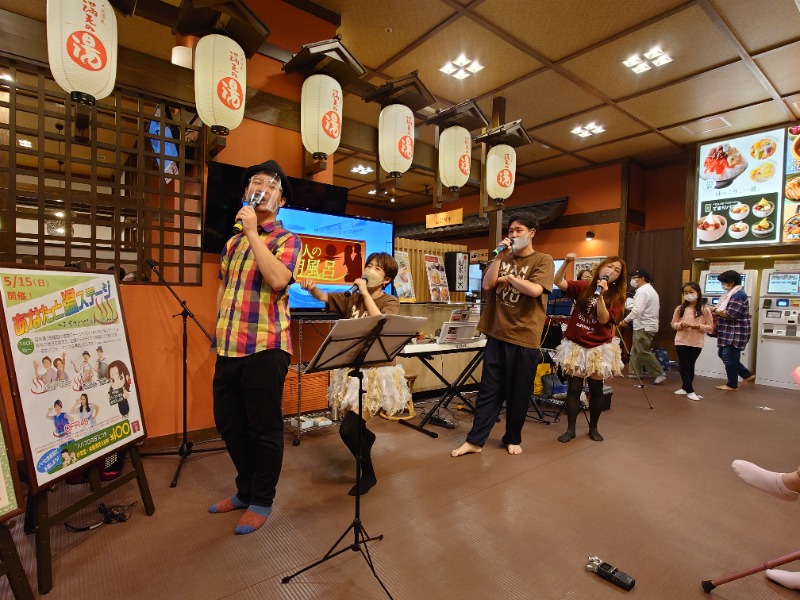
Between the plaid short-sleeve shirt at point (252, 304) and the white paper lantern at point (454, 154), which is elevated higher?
the white paper lantern at point (454, 154)

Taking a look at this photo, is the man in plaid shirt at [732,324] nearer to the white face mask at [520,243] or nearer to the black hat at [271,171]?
the white face mask at [520,243]

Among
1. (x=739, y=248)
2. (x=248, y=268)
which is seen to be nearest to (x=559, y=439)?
(x=248, y=268)

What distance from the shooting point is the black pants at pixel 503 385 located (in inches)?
123

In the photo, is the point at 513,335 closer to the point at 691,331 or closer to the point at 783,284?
the point at 691,331

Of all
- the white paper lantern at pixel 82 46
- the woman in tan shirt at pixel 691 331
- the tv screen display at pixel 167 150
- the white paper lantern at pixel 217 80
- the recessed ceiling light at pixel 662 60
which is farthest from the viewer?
the woman in tan shirt at pixel 691 331

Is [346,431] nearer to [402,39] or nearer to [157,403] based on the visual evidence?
[157,403]

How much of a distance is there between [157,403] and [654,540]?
334 cm

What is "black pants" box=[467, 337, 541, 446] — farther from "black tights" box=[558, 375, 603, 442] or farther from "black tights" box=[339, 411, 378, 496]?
"black tights" box=[339, 411, 378, 496]

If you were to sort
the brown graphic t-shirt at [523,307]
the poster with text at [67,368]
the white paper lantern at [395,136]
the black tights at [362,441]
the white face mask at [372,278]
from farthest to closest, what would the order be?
the white paper lantern at [395,136]
the brown graphic t-shirt at [523,307]
the white face mask at [372,278]
the black tights at [362,441]
the poster with text at [67,368]

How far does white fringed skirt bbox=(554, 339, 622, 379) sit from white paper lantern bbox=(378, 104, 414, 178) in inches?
89.9

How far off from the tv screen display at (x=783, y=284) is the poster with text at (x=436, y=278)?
5160 millimetres

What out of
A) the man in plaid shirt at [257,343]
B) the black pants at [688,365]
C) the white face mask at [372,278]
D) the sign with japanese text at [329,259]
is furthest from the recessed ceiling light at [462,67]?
the black pants at [688,365]

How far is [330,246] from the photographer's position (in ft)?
12.7

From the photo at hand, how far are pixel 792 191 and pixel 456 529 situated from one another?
722 cm
